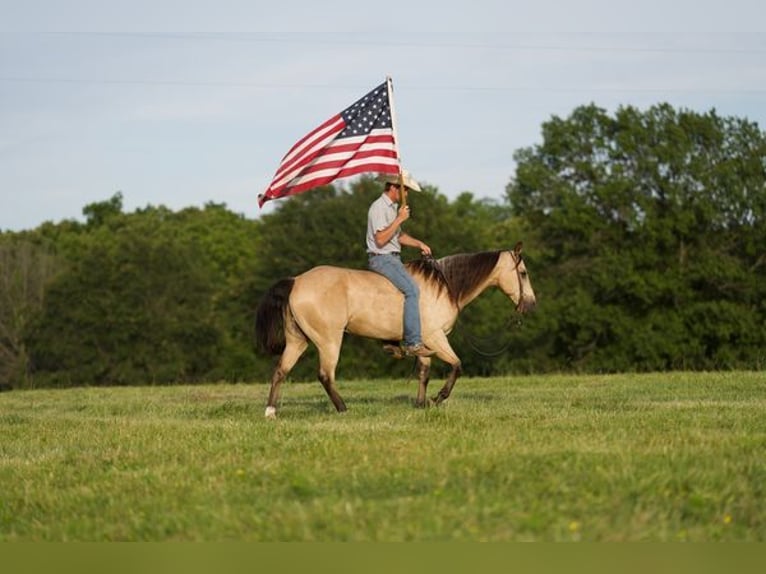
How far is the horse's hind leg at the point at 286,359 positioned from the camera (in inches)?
622

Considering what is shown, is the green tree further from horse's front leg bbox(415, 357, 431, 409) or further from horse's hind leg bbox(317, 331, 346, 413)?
horse's hind leg bbox(317, 331, 346, 413)

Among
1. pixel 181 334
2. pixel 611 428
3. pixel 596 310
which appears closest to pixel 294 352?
pixel 611 428

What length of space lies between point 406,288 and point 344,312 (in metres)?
0.92

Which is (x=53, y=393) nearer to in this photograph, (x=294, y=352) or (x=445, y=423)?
(x=294, y=352)

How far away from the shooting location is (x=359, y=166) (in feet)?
54.6

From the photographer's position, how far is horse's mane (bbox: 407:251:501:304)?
16.5 m

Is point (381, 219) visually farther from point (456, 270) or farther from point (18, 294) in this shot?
point (18, 294)

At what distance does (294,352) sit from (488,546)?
9.23m

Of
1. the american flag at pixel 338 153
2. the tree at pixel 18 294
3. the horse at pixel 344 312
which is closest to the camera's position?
the horse at pixel 344 312

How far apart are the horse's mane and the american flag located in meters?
1.41

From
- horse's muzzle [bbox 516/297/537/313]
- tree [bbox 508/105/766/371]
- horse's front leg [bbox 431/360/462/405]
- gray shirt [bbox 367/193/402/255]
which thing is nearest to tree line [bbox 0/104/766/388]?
tree [bbox 508/105/766/371]

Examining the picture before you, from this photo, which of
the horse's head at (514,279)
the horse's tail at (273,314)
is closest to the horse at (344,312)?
the horse's tail at (273,314)

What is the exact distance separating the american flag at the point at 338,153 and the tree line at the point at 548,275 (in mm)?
32379

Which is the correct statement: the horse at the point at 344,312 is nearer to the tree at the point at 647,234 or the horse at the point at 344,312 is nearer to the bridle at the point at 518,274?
the bridle at the point at 518,274
